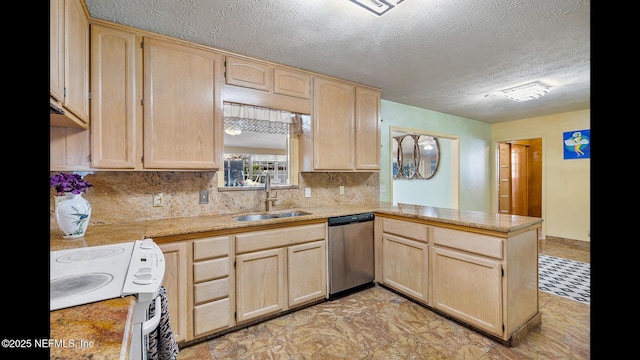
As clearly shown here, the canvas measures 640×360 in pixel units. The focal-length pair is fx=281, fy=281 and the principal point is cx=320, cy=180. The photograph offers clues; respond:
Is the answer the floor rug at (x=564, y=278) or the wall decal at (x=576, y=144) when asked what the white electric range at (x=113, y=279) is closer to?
the floor rug at (x=564, y=278)

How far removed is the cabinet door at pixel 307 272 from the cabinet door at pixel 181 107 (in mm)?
1014

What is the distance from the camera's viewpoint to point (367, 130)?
3.16 metres

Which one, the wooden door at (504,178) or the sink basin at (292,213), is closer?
the sink basin at (292,213)

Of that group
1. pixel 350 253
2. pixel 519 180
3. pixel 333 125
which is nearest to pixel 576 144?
pixel 519 180

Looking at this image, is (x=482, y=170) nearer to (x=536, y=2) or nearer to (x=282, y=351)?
(x=536, y=2)

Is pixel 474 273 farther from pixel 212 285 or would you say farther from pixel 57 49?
pixel 57 49

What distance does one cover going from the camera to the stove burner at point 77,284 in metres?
0.90

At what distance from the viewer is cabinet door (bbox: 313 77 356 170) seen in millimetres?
2812

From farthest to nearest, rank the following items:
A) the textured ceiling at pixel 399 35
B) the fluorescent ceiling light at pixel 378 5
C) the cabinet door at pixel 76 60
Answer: the textured ceiling at pixel 399 35 < the fluorescent ceiling light at pixel 378 5 < the cabinet door at pixel 76 60

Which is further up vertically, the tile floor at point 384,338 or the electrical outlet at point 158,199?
the electrical outlet at point 158,199

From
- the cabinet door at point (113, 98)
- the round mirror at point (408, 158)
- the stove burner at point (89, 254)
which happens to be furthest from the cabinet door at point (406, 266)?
the round mirror at point (408, 158)

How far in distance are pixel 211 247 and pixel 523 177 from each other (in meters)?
A: 6.57

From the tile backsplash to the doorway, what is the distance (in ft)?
15.6

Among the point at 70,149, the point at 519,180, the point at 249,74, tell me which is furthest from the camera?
the point at 519,180
